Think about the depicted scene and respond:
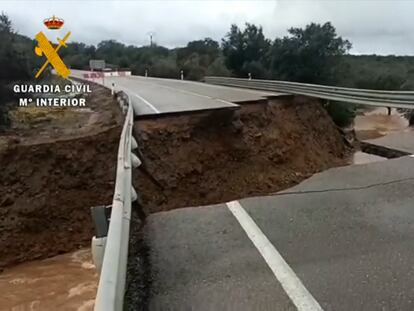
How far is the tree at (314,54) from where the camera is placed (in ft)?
114

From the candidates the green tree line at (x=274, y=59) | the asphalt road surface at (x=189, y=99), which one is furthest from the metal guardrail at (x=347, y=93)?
the green tree line at (x=274, y=59)

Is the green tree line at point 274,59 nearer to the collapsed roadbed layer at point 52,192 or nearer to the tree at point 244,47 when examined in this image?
the tree at point 244,47

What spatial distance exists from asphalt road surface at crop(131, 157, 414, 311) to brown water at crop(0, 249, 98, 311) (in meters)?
4.51

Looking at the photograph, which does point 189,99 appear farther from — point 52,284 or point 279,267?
point 279,267

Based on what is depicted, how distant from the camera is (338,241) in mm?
4555

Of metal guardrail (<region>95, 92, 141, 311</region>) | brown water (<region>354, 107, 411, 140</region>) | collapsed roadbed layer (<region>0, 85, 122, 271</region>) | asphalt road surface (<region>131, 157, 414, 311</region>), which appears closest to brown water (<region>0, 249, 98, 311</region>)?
collapsed roadbed layer (<region>0, 85, 122, 271</region>)

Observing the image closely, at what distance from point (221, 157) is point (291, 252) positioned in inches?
319

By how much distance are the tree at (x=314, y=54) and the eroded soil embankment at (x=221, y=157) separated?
20.0 meters

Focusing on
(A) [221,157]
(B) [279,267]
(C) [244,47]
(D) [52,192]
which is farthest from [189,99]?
(C) [244,47]

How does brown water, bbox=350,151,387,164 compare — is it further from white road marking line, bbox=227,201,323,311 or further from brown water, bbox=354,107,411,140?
brown water, bbox=354,107,411,140

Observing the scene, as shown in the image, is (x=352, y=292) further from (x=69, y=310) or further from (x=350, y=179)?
(x=69, y=310)

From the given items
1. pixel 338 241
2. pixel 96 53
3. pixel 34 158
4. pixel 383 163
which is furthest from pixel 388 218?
pixel 96 53

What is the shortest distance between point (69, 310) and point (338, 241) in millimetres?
6046

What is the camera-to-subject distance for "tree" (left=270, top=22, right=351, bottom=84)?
114 feet
